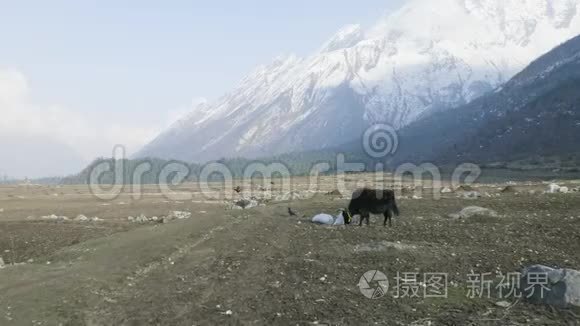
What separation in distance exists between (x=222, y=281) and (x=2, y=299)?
22.8 feet

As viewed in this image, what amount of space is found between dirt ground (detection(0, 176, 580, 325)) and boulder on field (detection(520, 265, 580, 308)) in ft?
1.34

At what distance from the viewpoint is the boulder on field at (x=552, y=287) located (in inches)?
526

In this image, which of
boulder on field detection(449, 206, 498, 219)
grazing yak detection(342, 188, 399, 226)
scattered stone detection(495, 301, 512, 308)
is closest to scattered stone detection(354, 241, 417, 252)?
scattered stone detection(495, 301, 512, 308)

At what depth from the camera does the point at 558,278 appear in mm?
13820

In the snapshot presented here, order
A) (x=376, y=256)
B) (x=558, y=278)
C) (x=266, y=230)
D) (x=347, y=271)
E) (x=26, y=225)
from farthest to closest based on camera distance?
1. (x=26, y=225)
2. (x=266, y=230)
3. (x=376, y=256)
4. (x=347, y=271)
5. (x=558, y=278)

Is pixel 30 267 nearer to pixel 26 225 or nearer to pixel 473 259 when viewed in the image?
pixel 473 259

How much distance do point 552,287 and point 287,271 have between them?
8.37 meters

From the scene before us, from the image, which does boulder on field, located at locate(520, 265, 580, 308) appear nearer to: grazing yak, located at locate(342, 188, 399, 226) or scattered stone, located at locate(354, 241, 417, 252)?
scattered stone, located at locate(354, 241, 417, 252)

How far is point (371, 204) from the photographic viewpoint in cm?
2761

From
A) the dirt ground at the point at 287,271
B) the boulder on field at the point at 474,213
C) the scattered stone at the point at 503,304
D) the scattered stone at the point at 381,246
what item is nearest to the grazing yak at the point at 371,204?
the dirt ground at the point at 287,271

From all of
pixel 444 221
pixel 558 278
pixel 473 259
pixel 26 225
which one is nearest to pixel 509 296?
pixel 558 278

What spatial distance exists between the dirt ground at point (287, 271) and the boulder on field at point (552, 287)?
Answer: 1.34ft

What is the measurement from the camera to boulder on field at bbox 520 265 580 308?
13.4 metres

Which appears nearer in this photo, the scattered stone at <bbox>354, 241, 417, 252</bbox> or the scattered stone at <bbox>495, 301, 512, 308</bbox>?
the scattered stone at <bbox>495, 301, 512, 308</bbox>
